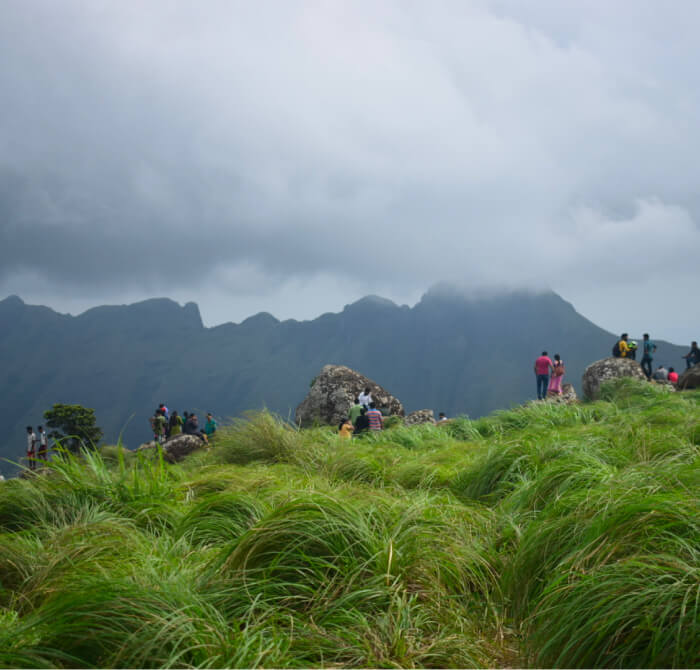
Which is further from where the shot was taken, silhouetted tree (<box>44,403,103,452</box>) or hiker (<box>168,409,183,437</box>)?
silhouetted tree (<box>44,403,103,452</box>)

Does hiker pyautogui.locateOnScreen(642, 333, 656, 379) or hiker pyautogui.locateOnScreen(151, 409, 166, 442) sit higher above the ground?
A: hiker pyautogui.locateOnScreen(642, 333, 656, 379)

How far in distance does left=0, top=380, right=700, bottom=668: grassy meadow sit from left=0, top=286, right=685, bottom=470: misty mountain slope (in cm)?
10984

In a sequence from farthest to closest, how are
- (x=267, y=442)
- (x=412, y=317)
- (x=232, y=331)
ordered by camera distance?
(x=232, y=331) < (x=412, y=317) < (x=267, y=442)

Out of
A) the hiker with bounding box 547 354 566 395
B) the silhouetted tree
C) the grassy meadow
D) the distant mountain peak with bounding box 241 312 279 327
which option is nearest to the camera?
the grassy meadow

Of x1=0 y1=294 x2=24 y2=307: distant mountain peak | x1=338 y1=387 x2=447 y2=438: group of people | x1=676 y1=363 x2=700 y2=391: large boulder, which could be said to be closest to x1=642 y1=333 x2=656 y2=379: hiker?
x1=676 y1=363 x2=700 y2=391: large boulder

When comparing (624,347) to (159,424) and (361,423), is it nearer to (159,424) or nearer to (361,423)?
(361,423)

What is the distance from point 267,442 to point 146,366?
157 meters

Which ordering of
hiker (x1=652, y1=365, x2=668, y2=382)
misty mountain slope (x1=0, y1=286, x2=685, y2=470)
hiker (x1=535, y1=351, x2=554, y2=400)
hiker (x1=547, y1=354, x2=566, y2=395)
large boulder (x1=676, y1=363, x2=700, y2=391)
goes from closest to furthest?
large boulder (x1=676, y1=363, x2=700, y2=391) → hiker (x1=535, y1=351, x2=554, y2=400) → hiker (x1=547, y1=354, x2=566, y2=395) → hiker (x1=652, y1=365, x2=668, y2=382) → misty mountain slope (x1=0, y1=286, x2=685, y2=470)

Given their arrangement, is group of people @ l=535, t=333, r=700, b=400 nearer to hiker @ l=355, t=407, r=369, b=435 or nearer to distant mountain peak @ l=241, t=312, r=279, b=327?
hiker @ l=355, t=407, r=369, b=435

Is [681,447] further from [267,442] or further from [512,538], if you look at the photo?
[267,442]

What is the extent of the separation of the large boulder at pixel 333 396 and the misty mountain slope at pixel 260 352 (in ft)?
319

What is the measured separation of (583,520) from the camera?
2.39m

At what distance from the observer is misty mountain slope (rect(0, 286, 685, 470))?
401 ft

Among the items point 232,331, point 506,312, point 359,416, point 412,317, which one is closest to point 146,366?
point 232,331
